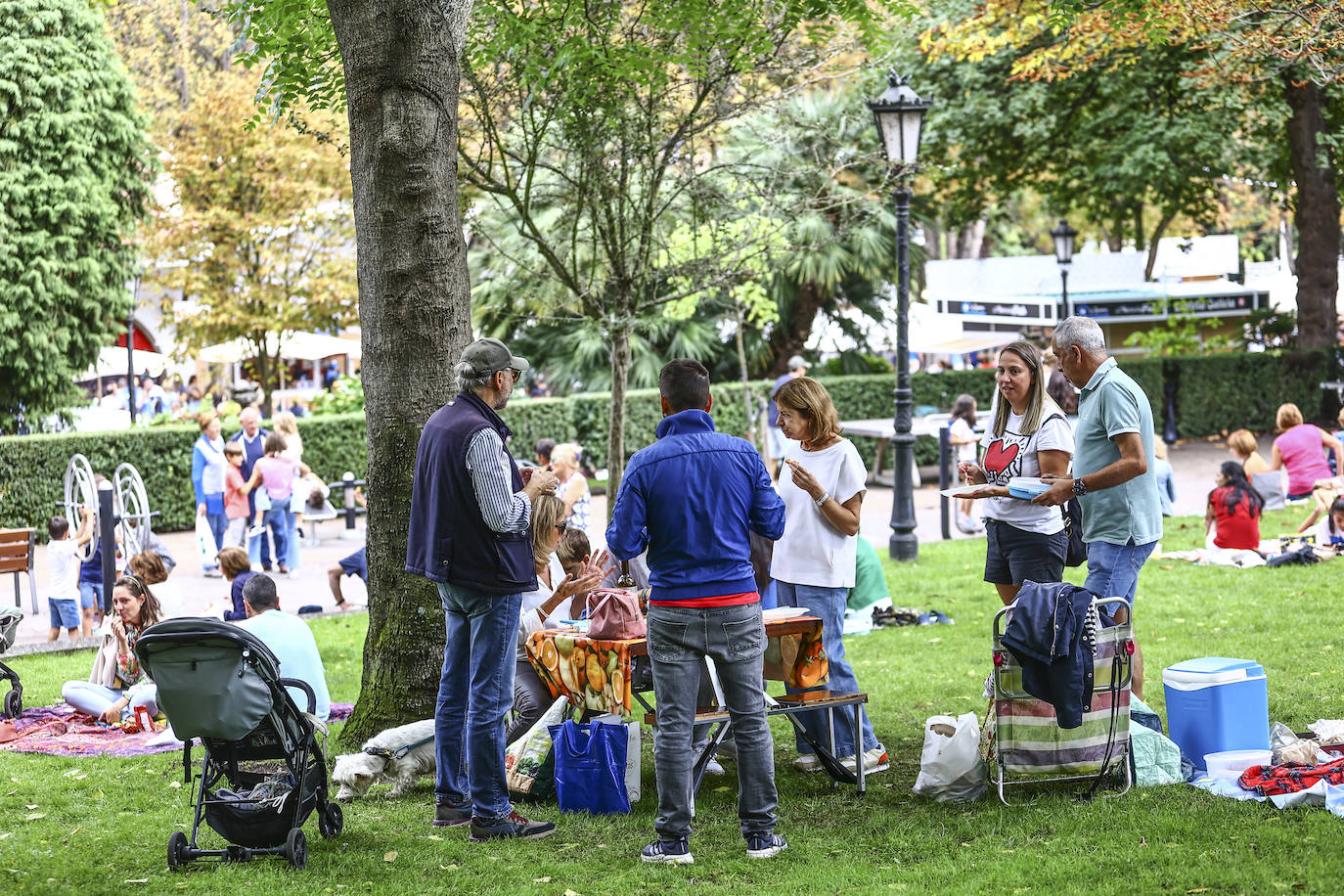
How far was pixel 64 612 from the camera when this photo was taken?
39.1 ft

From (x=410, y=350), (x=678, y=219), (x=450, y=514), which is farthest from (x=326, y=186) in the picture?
(x=450, y=514)

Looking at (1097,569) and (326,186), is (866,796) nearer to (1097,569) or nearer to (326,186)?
(1097,569)

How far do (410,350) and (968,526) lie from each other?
10284 millimetres

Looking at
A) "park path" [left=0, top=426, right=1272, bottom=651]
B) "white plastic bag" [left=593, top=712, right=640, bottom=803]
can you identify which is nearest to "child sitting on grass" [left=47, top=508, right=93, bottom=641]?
"park path" [left=0, top=426, right=1272, bottom=651]

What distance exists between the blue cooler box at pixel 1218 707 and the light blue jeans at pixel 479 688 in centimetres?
307

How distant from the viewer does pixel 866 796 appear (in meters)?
6.30

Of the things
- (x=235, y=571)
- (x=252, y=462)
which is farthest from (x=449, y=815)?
(x=252, y=462)

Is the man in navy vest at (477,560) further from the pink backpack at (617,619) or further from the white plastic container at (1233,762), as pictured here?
the white plastic container at (1233,762)

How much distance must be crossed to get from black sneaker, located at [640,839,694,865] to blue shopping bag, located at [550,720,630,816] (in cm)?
73

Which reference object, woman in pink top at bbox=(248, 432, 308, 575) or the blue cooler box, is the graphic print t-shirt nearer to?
the blue cooler box

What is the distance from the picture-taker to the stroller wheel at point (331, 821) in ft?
19.3

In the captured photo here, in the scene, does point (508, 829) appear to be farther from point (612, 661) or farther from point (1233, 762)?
point (1233, 762)

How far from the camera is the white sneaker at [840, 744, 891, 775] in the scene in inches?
262

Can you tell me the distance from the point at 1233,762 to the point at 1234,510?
7109 millimetres
